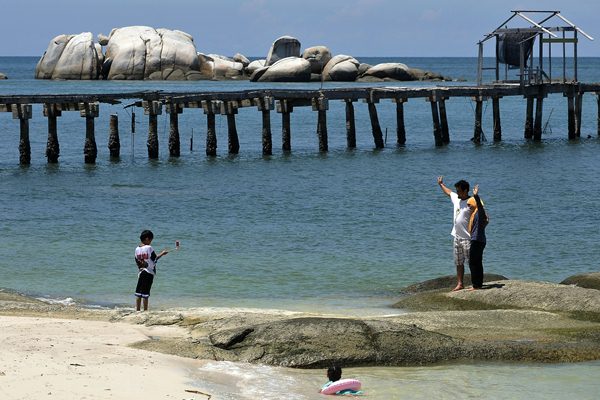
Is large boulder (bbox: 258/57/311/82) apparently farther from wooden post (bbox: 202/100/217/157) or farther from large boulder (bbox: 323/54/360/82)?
wooden post (bbox: 202/100/217/157)

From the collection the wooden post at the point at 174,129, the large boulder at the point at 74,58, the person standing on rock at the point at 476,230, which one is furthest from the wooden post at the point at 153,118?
the large boulder at the point at 74,58

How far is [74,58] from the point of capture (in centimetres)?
10756

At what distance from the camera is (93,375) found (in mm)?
11805

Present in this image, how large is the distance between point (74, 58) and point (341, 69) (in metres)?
23.3

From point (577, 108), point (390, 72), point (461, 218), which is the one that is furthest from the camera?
point (390, 72)

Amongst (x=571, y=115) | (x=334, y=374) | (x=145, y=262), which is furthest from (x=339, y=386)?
(x=571, y=115)

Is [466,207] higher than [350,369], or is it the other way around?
[466,207]

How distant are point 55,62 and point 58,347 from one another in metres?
102

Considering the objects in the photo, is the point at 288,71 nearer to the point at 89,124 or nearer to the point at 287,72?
the point at 287,72

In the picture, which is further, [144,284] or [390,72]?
[390,72]

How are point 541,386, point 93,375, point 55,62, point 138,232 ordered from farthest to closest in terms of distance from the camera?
point 55,62
point 138,232
point 541,386
point 93,375

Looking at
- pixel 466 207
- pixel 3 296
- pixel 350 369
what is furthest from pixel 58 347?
pixel 466 207

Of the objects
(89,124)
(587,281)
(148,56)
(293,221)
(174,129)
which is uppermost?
(148,56)

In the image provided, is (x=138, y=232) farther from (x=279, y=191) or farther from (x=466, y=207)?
(x=466, y=207)
